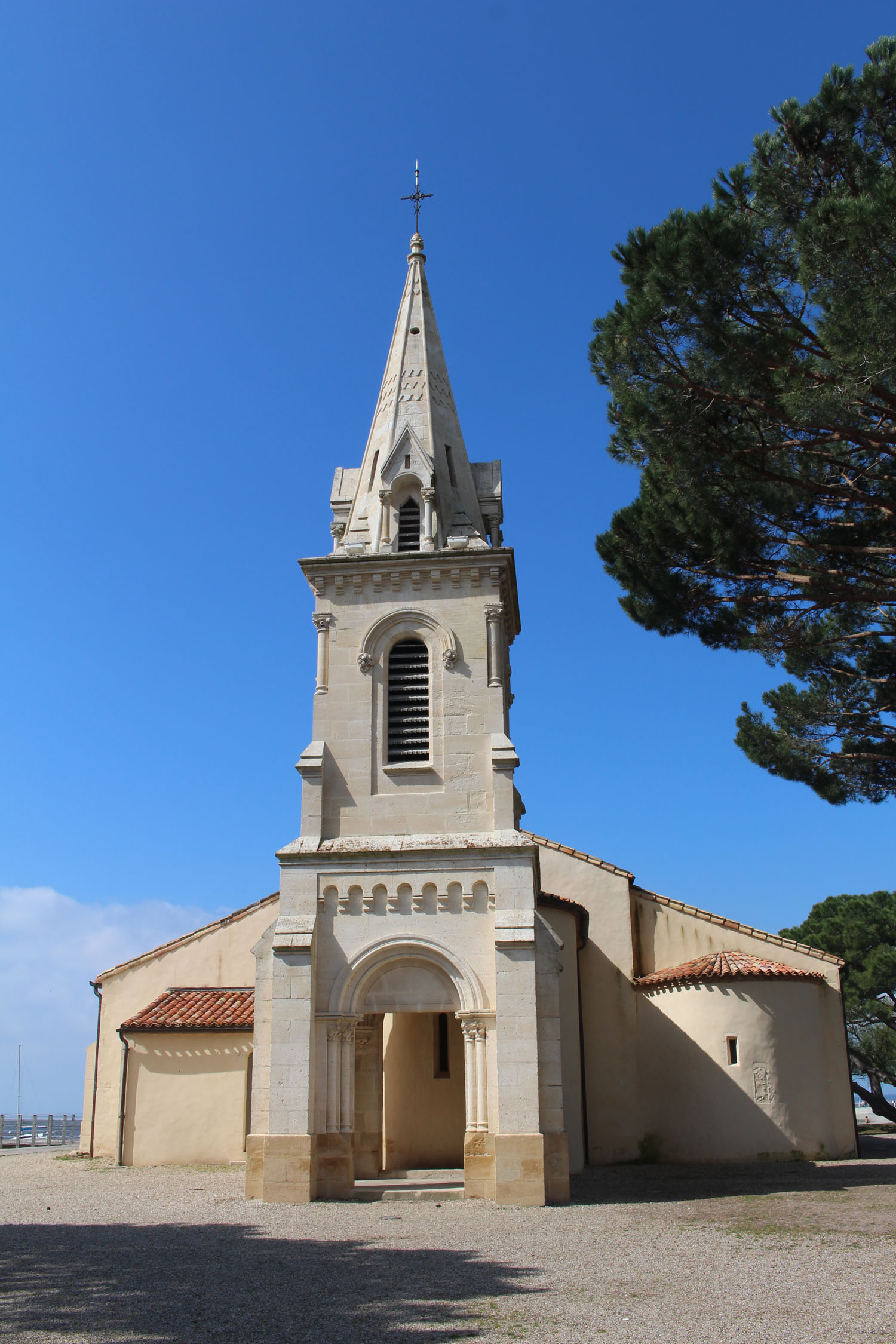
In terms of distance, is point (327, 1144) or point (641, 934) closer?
point (327, 1144)

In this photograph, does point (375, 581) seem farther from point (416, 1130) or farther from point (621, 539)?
point (416, 1130)

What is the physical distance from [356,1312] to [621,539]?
14.3 metres

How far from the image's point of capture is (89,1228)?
14531 millimetres

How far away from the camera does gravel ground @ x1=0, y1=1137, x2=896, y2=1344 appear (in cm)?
848

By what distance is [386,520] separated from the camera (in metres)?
21.3

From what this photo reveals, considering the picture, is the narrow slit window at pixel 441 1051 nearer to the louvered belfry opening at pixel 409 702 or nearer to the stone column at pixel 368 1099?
the stone column at pixel 368 1099

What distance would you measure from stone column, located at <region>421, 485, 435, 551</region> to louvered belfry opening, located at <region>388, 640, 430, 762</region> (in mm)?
2106

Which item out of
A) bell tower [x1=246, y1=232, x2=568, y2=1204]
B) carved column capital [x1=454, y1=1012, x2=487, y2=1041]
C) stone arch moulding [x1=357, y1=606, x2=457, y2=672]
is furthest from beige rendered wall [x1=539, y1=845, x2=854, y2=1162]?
stone arch moulding [x1=357, y1=606, x2=457, y2=672]

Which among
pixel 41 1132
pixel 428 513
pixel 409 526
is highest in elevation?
pixel 428 513

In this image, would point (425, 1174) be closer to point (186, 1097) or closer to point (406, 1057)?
point (406, 1057)

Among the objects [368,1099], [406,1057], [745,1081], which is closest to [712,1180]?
[745,1081]

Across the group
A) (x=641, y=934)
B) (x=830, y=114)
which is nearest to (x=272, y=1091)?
(x=641, y=934)

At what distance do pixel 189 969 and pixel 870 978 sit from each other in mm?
24708

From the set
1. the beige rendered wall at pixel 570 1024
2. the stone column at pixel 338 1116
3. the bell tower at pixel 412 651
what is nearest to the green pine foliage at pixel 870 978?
the beige rendered wall at pixel 570 1024
